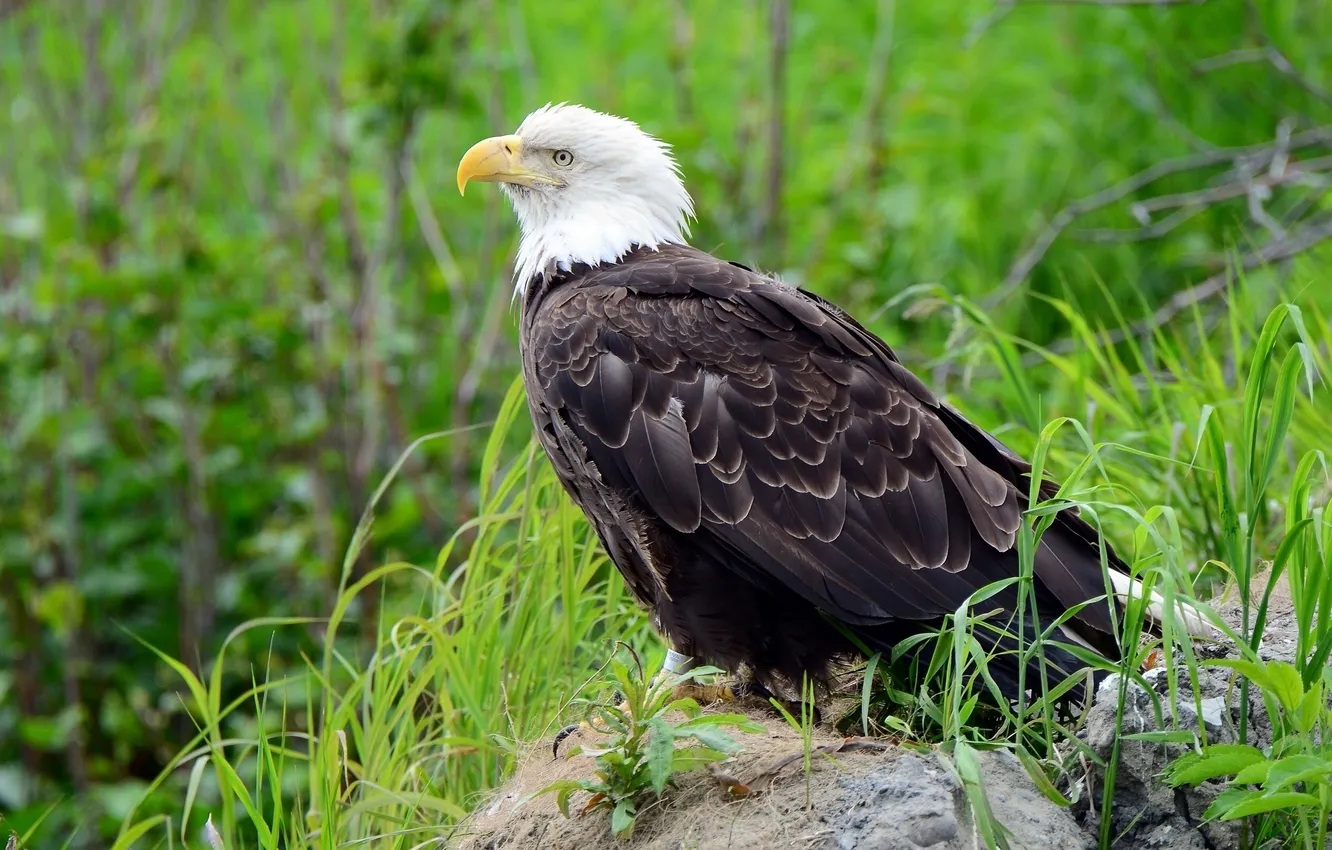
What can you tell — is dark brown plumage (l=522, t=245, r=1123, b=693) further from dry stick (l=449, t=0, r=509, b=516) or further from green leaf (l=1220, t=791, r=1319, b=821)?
dry stick (l=449, t=0, r=509, b=516)

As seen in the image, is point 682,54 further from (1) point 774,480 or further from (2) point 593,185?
(1) point 774,480

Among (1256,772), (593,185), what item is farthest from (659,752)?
(593,185)

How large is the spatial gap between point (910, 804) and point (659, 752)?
1.48 feet

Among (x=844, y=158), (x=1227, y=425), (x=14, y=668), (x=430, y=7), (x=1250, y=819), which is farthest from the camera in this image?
(x=844, y=158)

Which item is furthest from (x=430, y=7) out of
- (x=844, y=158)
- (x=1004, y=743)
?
(x=1004, y=743)

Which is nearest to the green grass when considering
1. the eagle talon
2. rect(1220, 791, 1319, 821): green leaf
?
rect(1220, 791, 1319, 821): green leaf

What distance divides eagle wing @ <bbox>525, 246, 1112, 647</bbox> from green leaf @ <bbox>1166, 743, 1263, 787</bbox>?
2.39ft

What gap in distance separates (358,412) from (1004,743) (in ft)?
14.1

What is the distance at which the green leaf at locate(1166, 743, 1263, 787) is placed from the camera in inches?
94.0

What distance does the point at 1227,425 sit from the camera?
4.01 m

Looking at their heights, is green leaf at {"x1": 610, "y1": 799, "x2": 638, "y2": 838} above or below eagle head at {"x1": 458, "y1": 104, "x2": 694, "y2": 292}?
below

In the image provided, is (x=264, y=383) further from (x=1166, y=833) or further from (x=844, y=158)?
(x=1166, y=833)

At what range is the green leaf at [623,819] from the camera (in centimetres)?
260

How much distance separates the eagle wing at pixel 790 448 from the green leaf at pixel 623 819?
72 cm
